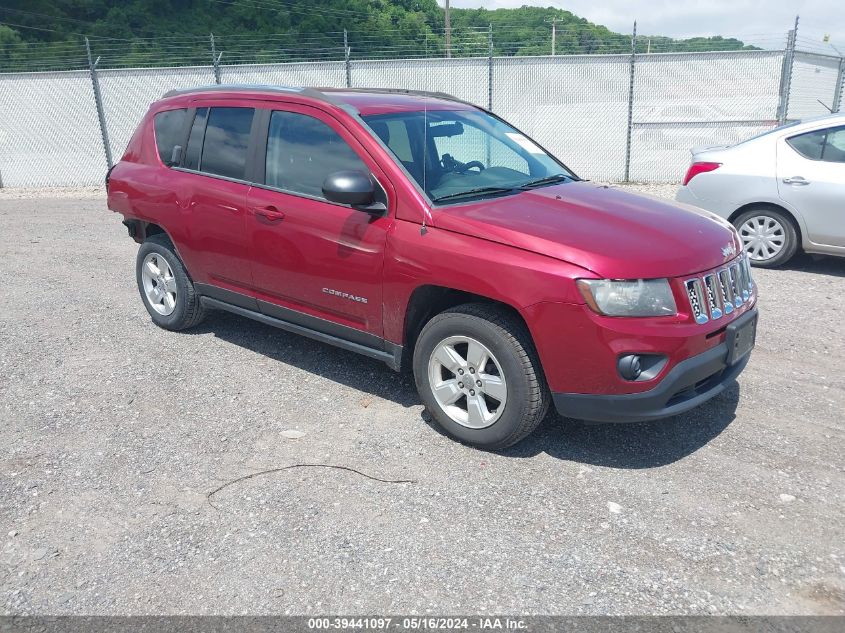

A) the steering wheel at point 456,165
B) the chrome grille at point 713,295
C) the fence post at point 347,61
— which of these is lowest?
the chrome grille at point 713,295

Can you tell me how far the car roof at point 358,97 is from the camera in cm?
455

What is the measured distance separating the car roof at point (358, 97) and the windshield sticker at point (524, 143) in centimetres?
40

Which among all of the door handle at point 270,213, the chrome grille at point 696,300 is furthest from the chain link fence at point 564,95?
the chrome grille at point 696,300

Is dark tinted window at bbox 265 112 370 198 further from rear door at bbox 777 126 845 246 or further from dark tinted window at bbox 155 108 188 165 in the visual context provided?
rear door at bbox 777 126 845 246

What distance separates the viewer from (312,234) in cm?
439

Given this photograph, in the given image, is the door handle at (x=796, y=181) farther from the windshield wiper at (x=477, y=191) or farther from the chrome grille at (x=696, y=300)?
the chrome grille at (x=696, y=300)

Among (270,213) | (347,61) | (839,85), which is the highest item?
(347,61)

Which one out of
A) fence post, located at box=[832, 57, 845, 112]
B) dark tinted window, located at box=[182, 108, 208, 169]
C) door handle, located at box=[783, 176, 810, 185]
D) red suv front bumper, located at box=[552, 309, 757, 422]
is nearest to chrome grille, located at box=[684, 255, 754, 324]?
red suv front bumper, located at box=[552, 309, 757, 422]

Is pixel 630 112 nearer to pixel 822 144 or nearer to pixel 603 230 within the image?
pixel 822 144

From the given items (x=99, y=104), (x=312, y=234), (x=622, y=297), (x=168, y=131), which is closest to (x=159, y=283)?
(x=168, y=131)

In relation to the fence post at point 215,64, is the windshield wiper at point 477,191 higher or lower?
lower

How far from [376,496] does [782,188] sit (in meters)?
5.68

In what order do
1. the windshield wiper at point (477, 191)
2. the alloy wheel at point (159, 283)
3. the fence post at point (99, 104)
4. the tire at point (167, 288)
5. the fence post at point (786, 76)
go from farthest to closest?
the fence post at point (99, 104), the fence post at point (786, 76), the alloy wheel at point (159, 283), the tire at point (167, 288), the windshield wiper at point (477, 191)

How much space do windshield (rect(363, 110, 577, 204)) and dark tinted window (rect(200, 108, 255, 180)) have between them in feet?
3.39
